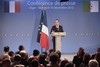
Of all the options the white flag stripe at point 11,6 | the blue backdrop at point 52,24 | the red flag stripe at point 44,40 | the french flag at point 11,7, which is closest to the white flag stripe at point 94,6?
the blue backdrop at point 52,24

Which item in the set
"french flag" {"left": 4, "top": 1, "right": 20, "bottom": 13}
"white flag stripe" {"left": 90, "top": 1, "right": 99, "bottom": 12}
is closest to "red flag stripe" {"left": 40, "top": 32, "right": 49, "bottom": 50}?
"french flag" {"left": 4, "top": 1, "right": 20, "bottom": 13}

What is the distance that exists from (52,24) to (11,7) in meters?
1.90

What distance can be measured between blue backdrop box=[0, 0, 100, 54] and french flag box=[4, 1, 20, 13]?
0.42ft

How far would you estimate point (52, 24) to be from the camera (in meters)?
12.8

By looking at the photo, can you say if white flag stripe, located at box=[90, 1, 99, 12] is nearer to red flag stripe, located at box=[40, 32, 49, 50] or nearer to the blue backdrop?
the blue backdrop

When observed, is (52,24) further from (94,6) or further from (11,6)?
(94,6)

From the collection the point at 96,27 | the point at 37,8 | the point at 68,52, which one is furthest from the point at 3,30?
the point at 96,27

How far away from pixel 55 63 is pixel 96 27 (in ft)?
24.8

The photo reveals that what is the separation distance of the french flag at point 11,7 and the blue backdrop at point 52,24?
5.0 inches

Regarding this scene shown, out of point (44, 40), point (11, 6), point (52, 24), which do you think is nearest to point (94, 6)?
point (52, 24)

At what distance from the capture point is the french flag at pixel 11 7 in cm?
→ 1251

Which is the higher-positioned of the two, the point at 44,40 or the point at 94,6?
the point at 94,6

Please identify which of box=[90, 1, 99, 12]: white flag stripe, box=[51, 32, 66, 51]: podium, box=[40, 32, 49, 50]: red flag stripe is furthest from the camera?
box=[90, 1, 99, 12]: white flag stripe

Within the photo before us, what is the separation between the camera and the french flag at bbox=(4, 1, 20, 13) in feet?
41.0
